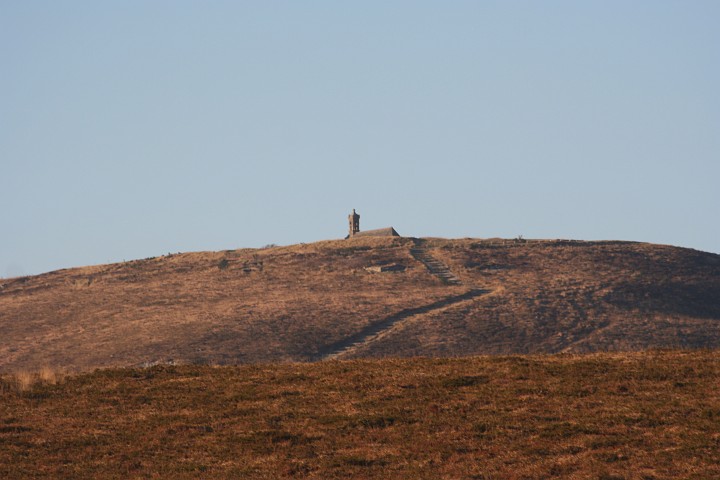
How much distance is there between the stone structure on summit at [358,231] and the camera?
96938 millimetres

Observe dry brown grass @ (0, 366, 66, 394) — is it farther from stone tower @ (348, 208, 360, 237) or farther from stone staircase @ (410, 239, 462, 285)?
stone tower @ (348, 208, 360, 237)

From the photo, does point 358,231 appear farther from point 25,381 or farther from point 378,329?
point 25,381

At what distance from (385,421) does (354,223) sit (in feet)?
250

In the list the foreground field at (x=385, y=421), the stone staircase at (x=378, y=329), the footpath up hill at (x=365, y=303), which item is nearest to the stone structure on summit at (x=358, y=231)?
the footpath up hill at (x=365, y=303)

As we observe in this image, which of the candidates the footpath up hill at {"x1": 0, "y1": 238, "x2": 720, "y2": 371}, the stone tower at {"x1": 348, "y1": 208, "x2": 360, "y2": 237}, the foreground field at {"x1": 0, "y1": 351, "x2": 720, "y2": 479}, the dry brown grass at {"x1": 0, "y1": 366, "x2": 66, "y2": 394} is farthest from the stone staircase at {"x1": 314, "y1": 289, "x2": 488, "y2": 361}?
the stone tower at {"x1": 348, "y1": 208, "x2": 360, "y2": 237}

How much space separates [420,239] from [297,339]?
109 feet

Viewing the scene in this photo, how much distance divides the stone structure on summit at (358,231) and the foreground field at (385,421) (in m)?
65.8

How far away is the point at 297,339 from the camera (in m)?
60.0

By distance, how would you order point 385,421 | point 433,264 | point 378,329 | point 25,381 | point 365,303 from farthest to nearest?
1. point 433,264
2. point 365,303
3. point 378,329
4. point 25,381
5. point 385,421

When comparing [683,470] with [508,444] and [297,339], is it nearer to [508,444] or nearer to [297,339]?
[508,444]

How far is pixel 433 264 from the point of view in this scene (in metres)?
81.1

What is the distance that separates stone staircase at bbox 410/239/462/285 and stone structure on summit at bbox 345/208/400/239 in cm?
713

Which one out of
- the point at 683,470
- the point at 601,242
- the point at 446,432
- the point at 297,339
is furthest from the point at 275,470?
the point at 601,242

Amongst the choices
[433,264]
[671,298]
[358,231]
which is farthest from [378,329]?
[358,231]
